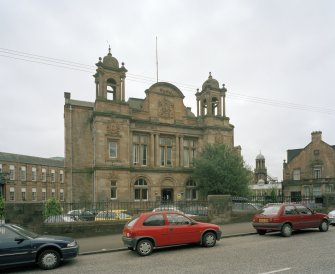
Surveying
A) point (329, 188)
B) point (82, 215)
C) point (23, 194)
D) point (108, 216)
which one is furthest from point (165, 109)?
point (23, 194)

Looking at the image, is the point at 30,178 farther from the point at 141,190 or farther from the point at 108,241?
the point at 108,241

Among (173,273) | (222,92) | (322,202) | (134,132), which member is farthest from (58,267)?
(222,92)

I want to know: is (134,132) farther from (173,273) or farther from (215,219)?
(173,273)

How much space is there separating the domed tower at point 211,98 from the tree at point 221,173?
575 cm

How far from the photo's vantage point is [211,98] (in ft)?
135

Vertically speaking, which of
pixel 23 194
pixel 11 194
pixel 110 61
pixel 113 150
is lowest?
pixel 23 194

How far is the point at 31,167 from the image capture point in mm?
65125

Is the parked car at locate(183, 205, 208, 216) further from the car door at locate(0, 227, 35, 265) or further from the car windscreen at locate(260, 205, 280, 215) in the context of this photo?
the car door at locate(0, 227, 35, 265)

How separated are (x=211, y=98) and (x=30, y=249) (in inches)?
1325

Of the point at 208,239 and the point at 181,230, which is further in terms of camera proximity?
the point at 208,239

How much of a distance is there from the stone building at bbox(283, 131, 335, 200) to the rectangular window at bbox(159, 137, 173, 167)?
24416 mm

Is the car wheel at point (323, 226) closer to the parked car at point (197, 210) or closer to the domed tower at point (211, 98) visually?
the parked car at point (197, 210)

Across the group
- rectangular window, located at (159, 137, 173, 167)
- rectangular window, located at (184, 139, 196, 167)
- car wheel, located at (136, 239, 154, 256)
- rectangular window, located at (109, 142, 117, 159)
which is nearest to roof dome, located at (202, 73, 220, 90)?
rectangular window, located at (184, 139, 196, 167)

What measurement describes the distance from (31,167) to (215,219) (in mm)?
54190
